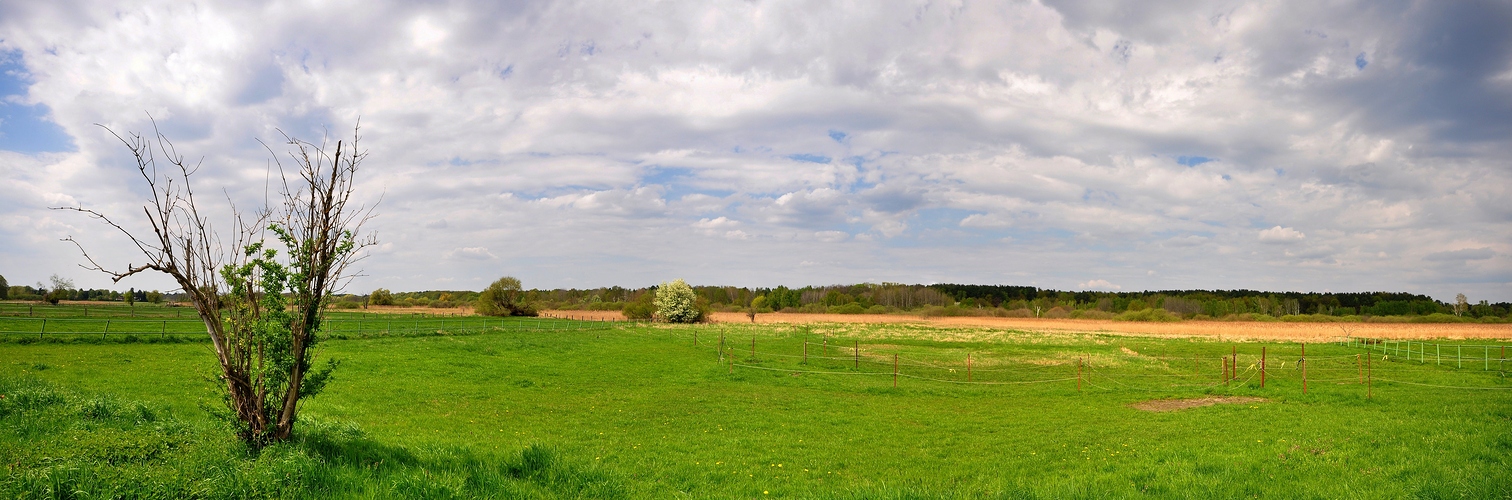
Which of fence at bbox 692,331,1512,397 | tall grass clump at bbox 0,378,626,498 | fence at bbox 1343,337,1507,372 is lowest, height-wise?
fence at bbox 692,331,1512,397

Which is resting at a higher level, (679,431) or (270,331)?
(270,331)

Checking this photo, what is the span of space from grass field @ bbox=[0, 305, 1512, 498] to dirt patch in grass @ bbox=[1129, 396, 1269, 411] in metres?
0.59

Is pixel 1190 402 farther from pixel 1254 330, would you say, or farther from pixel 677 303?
pixel 677 303

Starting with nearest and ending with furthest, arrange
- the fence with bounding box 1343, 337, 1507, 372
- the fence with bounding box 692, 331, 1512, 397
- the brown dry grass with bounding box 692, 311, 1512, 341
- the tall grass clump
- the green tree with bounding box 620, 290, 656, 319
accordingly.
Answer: the tall grass clump < the fence with bounding box 692, 331, 1512, 397 < the fence with bounding box 1343, 337, 1507, 372 < the brown dry grass with bounding box 692, 311, 1512, 341 < the green tree with bounding box 620, 290, 656, 319

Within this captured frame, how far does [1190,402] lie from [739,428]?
14851mm

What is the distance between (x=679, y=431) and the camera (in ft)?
53.4

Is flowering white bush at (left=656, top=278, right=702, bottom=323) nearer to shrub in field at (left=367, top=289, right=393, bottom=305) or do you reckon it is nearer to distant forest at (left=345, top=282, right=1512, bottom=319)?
distant forest at (left=345, top=282, right=1512, bottom=319)

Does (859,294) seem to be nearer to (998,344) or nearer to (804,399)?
(998,344)

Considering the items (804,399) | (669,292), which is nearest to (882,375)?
(804,399)

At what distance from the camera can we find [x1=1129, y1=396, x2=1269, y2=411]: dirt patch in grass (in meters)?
20.9

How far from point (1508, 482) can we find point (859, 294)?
149201mm

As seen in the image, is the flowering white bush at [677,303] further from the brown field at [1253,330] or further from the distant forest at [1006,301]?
the brown field at [1253,330]

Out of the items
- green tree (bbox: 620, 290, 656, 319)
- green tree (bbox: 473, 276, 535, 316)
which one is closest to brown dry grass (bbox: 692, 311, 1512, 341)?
green tree (bbox: 620, 290, 656, 319)

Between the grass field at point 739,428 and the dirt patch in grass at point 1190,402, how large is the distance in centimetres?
59
